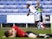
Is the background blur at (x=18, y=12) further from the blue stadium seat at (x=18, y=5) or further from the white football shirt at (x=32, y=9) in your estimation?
the white football shirt at (x=32, y=9)

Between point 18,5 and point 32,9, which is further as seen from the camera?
point 18,5

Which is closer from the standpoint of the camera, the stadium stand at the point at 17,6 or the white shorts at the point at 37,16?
the white shorts at the point at 37,16

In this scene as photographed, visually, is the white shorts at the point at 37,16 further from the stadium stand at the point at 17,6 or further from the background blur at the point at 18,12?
the stadium stand at the point at 17,6

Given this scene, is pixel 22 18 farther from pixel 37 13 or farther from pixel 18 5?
pixel 37 13

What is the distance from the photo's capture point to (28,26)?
708 centimetres

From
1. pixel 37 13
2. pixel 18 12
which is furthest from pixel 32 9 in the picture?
pixel 18 12

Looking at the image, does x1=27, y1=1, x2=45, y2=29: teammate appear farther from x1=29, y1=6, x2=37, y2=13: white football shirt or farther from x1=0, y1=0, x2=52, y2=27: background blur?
x1=0, y1=0, x2=52, y2=27: background blur

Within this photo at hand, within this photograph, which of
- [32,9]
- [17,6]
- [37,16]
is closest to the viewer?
[37,16]

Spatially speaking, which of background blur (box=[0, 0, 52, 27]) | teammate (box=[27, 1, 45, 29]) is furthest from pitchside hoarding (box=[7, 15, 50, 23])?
teammate (box=[27, 1, 45, 29])

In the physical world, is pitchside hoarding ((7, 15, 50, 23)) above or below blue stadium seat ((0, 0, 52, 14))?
below

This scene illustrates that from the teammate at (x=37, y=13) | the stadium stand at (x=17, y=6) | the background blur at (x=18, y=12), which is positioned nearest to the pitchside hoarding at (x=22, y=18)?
the background blur at (x=18, y=12)

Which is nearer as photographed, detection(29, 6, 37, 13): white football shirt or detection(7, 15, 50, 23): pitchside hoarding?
detection(29, 6, 37, 13): white football shirt

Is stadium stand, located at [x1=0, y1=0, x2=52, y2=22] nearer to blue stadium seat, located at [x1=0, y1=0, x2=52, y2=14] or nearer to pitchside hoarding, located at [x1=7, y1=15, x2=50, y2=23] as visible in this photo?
blue stadium seat, located at [x1=0, y1=0, x2=52, y2=14]

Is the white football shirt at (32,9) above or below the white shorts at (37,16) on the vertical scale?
above
